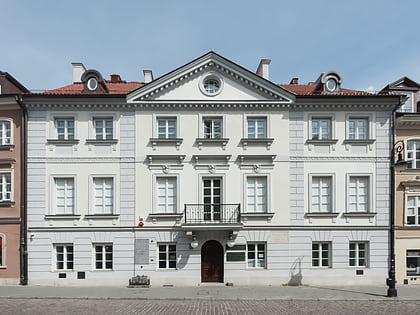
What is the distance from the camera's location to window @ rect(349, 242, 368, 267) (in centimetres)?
1772

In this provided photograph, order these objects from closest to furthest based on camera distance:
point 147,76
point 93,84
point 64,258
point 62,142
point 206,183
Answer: point 64,258, point 62,142, point 206,183, point 93,84, point 147,76

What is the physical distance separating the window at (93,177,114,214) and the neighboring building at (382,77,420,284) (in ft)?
51.1

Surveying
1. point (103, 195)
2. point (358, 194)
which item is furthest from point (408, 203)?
point (103, 195)

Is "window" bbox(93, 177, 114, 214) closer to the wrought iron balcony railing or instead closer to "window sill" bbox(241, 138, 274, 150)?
the wrought iron balcony railing

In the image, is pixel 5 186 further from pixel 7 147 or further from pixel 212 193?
pixel 212 193

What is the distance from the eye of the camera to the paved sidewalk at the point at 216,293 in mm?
14844

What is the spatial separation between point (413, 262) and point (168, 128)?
50.2 ft

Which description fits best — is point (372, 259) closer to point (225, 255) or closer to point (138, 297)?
point (225, 255)

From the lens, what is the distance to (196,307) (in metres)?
13.4

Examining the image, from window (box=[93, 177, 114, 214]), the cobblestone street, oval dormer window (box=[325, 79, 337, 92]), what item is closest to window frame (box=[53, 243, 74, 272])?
window (box=[93, 177, 114, 214])

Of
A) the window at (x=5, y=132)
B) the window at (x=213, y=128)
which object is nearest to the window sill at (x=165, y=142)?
the window at (x=213, y=128)

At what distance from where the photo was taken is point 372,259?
1752 centimetres

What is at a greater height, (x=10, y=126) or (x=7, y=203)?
(x=10, y=126)

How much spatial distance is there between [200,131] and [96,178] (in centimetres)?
612
